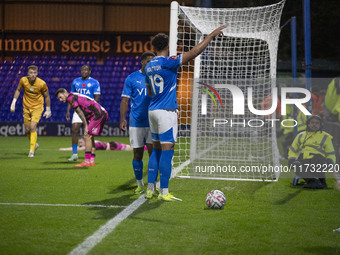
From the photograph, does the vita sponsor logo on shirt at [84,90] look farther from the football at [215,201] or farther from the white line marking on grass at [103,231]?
the football at [215,201]

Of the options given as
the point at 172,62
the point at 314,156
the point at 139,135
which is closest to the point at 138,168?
the point at 139,135

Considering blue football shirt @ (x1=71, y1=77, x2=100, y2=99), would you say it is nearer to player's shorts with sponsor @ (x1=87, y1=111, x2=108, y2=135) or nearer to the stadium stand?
player's shorts with sponsor @ (x1=87, y1=111, x2=108, y2=135)

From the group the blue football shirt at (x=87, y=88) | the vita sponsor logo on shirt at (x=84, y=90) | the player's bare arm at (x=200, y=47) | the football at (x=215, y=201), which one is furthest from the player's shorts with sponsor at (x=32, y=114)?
the football at (x=215, y=201)

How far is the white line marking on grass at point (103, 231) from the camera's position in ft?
Result: 13.6

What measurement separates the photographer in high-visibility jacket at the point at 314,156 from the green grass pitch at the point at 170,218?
0.24m

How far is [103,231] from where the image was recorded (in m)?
4.79

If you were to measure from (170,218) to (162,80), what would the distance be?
5.62ft

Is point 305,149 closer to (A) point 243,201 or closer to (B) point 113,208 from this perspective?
(A) point 243,201

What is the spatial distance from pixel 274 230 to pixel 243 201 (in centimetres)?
167

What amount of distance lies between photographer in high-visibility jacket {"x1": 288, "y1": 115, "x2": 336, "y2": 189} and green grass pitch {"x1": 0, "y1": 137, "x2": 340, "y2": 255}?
244 mm

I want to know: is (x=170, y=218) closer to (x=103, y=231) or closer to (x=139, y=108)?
(x=103, y=231)

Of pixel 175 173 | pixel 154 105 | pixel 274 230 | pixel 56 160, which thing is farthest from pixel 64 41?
pixel 274 230

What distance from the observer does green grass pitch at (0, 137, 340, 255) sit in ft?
14.2

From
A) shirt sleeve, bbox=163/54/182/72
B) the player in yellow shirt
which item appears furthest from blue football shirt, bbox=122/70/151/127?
the player in yellow shirt
